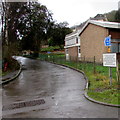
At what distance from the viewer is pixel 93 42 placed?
24.0 metres

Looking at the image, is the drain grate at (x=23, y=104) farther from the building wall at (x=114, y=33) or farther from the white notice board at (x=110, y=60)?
the building wall at (x=114, y=33)

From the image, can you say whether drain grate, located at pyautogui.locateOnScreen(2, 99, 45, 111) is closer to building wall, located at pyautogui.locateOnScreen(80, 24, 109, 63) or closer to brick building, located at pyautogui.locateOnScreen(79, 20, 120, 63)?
brick building, located at pyautogui.locateOnScreen(79, 20, 120, 63)

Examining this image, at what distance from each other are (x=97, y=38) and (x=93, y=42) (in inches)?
47.1

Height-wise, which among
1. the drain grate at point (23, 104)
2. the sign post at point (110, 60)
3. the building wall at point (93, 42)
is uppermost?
the building wall at point (93, 42)

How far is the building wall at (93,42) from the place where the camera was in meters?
21.8

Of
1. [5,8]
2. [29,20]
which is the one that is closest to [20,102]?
[5,8]

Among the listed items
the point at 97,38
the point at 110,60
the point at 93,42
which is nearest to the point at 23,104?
the point at 110,60

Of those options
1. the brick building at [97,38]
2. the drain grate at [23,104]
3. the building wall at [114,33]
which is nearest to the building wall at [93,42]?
the brick building at [97,38]

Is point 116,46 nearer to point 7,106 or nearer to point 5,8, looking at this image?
point 5,8

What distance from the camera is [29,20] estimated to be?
35.1m

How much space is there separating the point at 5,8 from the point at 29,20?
39.3ft

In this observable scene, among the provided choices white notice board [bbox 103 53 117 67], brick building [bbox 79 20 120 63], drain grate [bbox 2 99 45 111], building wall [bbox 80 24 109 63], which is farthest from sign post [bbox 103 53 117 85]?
building wall [bbox 80 24 109 63]

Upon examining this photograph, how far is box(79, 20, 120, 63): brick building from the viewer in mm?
20828

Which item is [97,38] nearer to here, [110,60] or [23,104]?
[110,60]
